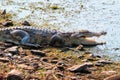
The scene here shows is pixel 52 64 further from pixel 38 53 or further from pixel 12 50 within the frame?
pixel 12 50

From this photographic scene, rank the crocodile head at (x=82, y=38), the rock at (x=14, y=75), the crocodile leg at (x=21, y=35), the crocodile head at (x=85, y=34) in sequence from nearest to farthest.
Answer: the rock at (x=14, y=75)
the crocodile leg at (x=21, y=35)
the crocodile head at (x=82, y=38)
the crocodile head at (x=85, y=34)

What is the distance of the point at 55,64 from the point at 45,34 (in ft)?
7.10

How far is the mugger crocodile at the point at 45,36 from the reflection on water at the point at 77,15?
0.43 metres

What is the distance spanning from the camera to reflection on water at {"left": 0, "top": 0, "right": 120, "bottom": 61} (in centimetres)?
938

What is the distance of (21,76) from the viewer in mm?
5891

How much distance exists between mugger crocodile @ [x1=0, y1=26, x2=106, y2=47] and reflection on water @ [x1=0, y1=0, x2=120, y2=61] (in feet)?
1.40

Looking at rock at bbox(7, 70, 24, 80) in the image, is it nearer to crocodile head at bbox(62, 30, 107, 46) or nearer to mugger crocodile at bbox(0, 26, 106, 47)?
mugger crocodile at bbox(0, 26, 106, 47)

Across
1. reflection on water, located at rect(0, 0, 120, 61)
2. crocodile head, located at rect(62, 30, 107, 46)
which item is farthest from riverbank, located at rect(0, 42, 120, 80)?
reflection on water, located at rect(0, 0, 120, 61)

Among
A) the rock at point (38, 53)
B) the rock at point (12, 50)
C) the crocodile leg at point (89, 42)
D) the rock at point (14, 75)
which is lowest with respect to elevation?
the crocodile leg at point (89, 42)

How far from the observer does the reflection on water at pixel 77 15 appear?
9.38 metres

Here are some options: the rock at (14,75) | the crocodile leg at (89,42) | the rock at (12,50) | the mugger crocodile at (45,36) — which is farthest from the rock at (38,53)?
the rock at (14,75)

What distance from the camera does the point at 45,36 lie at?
9.18m

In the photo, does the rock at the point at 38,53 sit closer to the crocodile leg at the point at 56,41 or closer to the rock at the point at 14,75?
the crocodile leg at the point at 56,41

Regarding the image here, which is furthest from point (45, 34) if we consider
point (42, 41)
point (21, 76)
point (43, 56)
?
point (21, 76)
